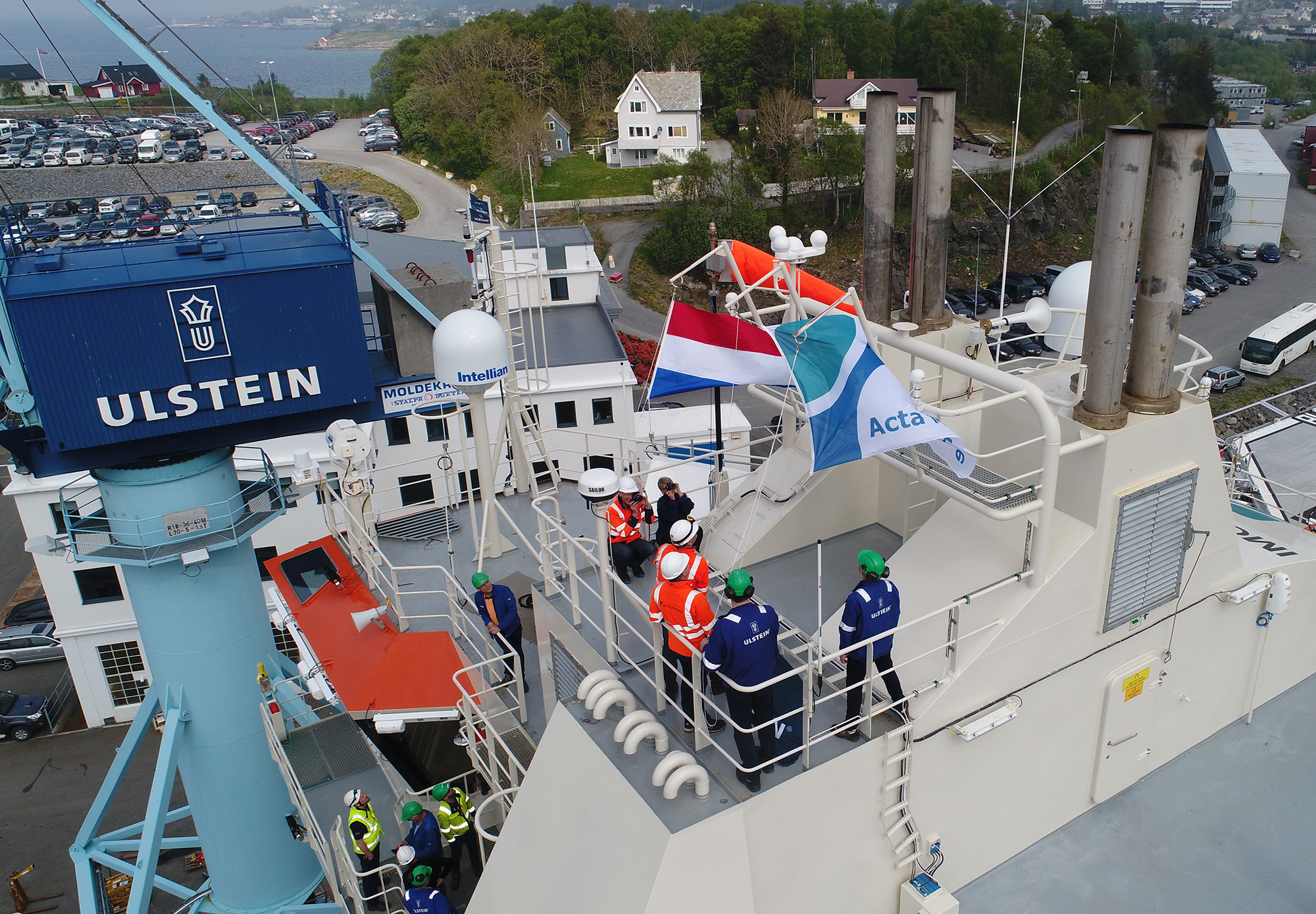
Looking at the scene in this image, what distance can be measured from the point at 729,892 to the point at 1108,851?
4789mm

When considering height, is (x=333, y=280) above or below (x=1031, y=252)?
above

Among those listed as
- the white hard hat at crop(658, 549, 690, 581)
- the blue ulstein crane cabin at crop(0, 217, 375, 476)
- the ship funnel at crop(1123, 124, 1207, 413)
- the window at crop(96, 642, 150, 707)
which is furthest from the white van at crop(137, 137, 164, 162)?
the ship funnel at crop(1123, 124, 1207, 413)

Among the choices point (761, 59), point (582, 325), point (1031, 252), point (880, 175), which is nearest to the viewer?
point (880, 175)

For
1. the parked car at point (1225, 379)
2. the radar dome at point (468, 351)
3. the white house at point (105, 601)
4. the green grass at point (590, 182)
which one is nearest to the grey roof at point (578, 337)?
the white house at point (105, 601)

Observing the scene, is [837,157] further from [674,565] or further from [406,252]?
[674,565]

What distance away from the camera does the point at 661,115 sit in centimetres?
8431

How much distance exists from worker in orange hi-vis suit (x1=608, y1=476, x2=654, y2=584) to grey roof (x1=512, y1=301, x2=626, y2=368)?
65.7ft

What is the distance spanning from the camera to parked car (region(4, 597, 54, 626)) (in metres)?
34.5

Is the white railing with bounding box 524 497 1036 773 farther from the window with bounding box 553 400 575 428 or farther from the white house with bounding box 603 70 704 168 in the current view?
the white house with bounding box 603 70 704 168

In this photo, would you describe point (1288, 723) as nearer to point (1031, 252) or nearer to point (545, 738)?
point (545, 738)

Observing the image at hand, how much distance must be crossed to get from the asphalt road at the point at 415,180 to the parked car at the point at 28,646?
4305 cm

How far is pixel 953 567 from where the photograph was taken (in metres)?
9.47

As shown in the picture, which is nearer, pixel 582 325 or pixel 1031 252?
pixel 582 325

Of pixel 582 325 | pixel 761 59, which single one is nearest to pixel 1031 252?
pixel 761 59
